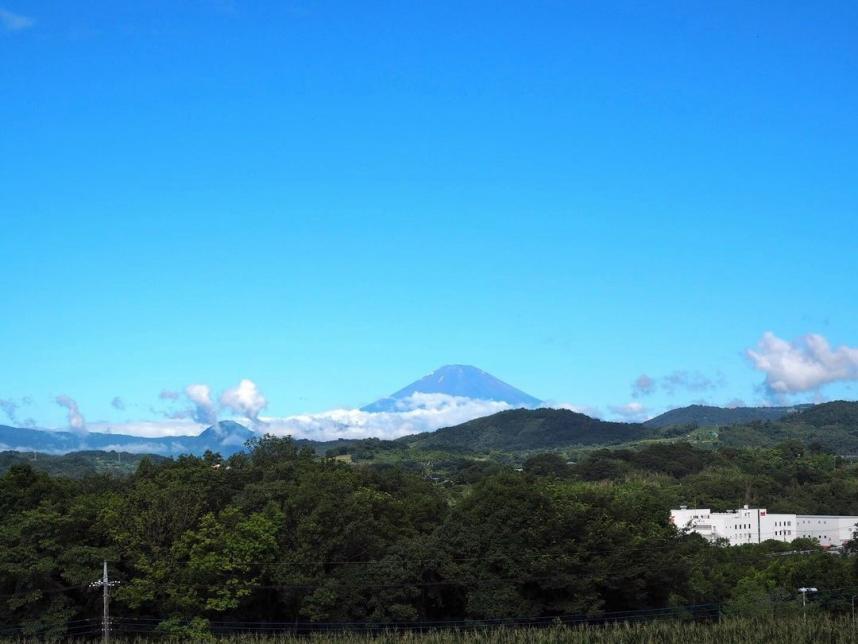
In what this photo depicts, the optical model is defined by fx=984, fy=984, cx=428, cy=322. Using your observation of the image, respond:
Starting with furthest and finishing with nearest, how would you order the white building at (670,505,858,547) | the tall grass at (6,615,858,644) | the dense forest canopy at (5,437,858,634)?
the white building at (670,505,858,547), the dense forest canopy at (5,437,858,634), the tall grass at (6,615,858,644)

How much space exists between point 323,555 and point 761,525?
231ft

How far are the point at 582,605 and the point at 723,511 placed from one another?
69743mm

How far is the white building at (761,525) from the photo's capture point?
313ft

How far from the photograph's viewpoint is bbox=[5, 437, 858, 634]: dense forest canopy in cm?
3816

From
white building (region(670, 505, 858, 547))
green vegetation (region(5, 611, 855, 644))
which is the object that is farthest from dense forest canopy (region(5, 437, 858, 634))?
white building (region(670, 505, 858, 547))

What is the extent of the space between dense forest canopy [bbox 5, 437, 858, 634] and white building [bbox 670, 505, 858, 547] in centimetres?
4687

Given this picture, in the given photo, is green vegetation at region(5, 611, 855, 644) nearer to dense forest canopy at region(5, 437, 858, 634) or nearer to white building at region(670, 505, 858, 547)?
dense forest canopy at region(5, 437, 858, 634)

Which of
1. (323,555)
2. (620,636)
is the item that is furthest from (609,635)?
(323,555)

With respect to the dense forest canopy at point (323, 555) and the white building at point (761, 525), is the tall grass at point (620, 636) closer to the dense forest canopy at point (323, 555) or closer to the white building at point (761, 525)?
the dense forest canopy at point (323, 555)

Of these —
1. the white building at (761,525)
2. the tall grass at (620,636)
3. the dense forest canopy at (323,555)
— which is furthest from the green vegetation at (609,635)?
the white building at (761,525)

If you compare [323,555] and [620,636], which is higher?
[323,555]

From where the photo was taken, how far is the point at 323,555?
4009 centimetres

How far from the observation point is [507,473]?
149 feet

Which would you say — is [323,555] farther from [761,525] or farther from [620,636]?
[761,525]
